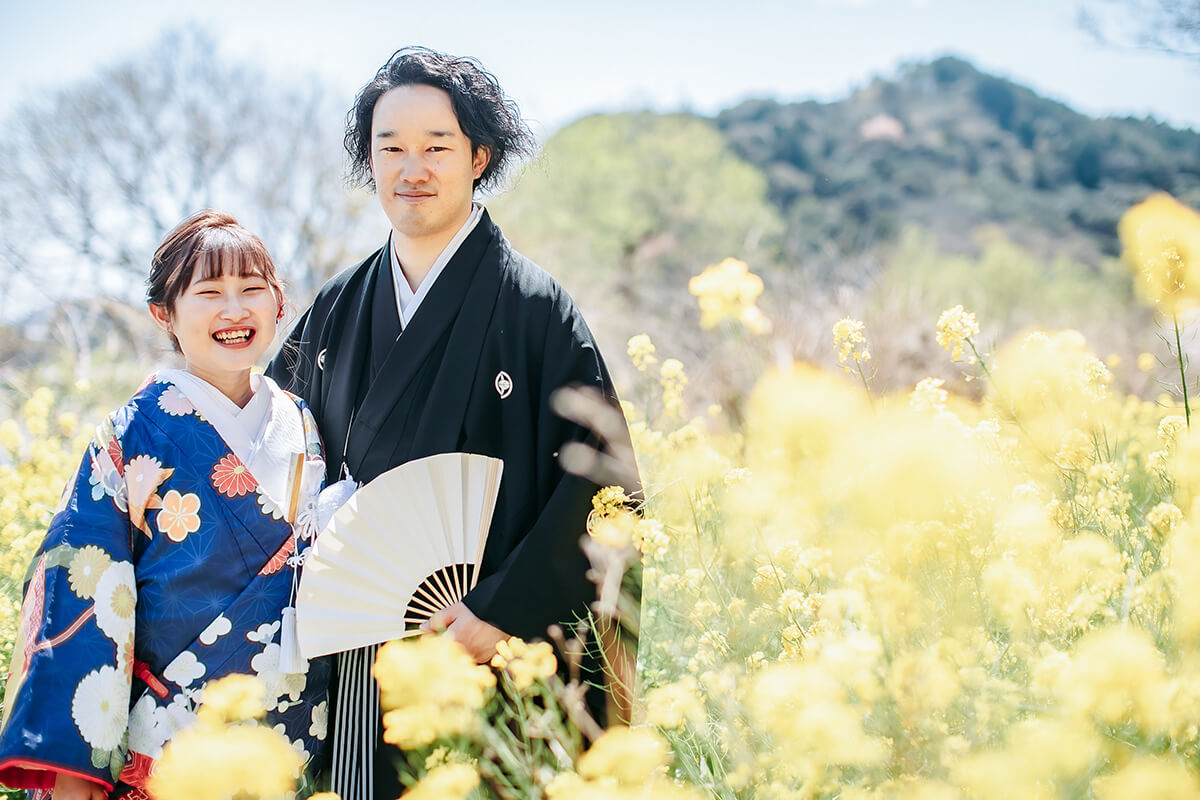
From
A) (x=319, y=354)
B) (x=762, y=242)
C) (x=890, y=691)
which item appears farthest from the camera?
(x=762, y=242)

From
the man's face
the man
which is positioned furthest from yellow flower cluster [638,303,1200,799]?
the man's face

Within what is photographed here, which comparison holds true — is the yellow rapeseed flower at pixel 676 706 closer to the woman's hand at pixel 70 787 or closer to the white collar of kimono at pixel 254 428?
the white collar of kimono at pixel 254 428

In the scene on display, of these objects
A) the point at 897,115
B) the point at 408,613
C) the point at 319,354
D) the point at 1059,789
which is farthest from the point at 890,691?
the point at 897,115

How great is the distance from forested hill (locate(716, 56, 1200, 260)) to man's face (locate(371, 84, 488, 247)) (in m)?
17.5

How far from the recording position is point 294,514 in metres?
1.69

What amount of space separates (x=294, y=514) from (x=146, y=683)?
1.27ft

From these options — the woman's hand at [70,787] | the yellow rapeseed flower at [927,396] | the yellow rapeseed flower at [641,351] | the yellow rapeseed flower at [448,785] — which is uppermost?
the yellow rapeseed flower at [641,351]

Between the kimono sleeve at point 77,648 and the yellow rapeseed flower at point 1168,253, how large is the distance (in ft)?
5.99

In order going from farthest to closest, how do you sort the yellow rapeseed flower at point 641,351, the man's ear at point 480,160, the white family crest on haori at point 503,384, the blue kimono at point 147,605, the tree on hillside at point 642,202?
the tree on hillside at point 642,202, the yellow rapeseed flower at point 641,351, the man's ear at point 480,160, the white family crest on haori at point 503,384, the blue kimono at point 147,605

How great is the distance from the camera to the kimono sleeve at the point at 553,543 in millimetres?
1716

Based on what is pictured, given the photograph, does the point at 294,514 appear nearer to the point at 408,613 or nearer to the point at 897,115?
the point at 408,613

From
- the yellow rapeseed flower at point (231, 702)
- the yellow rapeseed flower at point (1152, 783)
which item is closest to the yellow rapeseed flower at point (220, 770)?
the yellow rapeseed flower at point (231, 702)

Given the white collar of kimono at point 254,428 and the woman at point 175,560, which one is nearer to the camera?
the woman at point 175,560

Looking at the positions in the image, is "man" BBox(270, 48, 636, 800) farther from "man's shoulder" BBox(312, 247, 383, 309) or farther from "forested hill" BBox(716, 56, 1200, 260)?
"forested hill" BBox(716, 56, 1200, 260)
